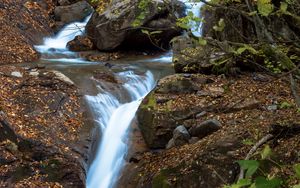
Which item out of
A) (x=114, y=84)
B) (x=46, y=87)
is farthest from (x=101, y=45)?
(x=46, y=87)

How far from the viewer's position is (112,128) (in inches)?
297

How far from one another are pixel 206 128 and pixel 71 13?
1002 centimetres

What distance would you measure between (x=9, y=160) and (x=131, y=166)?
1.83 m

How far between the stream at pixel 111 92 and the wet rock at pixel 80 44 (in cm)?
42

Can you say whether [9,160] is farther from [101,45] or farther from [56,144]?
[101,45]

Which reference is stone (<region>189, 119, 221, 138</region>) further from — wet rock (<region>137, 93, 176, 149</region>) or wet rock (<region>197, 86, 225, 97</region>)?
wet rock (<region>197, 86, 225, 97</region>)

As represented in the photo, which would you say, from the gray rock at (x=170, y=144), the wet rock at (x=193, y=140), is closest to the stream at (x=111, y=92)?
the gray rock at (x=170, y=144)

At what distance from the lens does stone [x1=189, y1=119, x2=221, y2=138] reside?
612 cm

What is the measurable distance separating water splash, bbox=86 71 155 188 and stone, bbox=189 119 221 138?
55.1 inches

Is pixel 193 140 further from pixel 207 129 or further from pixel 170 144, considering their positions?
pixel 170 144

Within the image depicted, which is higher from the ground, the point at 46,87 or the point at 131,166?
the point at 46,87

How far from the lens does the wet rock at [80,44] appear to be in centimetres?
1284

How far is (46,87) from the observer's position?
7977 mm

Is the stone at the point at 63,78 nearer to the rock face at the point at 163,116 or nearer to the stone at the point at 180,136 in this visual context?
the rock face at the point at 163,116
